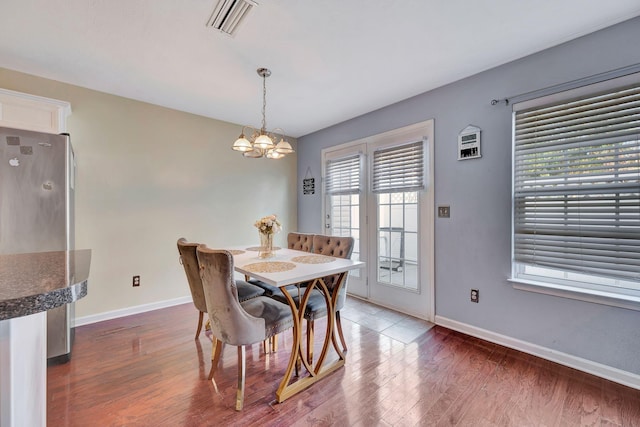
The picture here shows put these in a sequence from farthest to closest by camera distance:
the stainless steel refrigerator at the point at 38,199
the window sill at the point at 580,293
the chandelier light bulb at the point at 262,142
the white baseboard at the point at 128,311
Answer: the white baseboard at the point at 128,311 < the chandelier light bulb at the point at 262,142 < the stainless steel refrigerator at the point at 38,199 < the window sill at the point at 580,293

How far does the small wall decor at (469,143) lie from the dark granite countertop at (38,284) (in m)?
2.90

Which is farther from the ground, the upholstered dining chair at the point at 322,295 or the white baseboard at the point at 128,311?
the upholstered dining chair at the point at 322,295

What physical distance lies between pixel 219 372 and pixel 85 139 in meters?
2.76

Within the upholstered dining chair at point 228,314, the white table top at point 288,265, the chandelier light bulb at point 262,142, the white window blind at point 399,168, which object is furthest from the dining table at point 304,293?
the white window blind at point 399,168

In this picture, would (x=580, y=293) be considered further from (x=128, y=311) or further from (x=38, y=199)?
(x=128, y=311)

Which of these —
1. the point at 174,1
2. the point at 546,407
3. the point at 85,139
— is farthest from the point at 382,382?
the point at 85,139

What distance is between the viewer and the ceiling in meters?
1.77

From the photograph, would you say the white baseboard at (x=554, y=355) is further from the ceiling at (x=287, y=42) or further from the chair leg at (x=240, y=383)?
the ceiling at (x=287, y=42)

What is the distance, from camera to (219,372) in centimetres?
203

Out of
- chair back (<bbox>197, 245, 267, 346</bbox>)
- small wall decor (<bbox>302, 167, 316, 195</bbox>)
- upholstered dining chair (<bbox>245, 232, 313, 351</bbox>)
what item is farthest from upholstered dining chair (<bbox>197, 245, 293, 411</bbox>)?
small wall decor (<bbox>302, 167, 316, 195</bbox>)

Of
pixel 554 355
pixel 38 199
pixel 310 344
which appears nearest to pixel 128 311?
pixel 38 199

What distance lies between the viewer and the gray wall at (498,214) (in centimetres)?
192

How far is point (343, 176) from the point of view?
3977 mm

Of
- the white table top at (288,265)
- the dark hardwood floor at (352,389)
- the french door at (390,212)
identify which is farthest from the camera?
the french door at (390,212)
